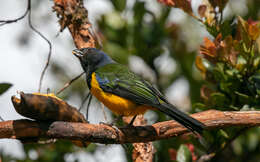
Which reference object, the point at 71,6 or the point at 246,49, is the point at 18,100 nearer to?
the point at 71,6

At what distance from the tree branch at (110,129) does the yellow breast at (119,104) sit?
362 millimetres

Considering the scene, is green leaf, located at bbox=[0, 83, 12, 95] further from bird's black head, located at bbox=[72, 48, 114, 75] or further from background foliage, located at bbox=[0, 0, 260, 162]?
bird's black head, located at bbox=[72, 48, 114, 75]

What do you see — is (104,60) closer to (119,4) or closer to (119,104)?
(119,4)

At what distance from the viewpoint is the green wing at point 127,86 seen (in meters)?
3.57

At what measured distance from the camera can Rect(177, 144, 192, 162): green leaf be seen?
3672mm

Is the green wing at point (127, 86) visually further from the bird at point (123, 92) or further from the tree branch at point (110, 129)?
the tree branch at point (110, 129)

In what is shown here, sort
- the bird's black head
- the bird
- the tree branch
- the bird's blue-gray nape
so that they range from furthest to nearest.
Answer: the bird's blue-gray nape, the bird's black head, the bird, the tree branch

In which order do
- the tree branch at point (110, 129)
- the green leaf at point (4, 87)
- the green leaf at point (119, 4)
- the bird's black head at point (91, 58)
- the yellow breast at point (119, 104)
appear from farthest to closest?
the green leaf at point (119, 4), the bird's black head at point (91, 58), the yellow breast at point (119, 104), the green leaf at point (4, 87), the tree branch at point (110, 129)

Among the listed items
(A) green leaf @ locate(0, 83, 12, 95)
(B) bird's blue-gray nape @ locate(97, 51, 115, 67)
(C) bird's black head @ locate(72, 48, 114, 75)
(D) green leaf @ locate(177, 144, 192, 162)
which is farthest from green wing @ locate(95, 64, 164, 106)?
(A) green leaf @ locate(0, 83, 12, 95)

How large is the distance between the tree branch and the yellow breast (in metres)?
0.36

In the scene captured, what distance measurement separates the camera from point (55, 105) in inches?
110

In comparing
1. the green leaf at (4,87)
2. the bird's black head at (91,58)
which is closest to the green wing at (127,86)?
the bird's black head at (91,58)

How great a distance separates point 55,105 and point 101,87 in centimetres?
105

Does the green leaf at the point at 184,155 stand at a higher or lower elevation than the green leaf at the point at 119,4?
lower
